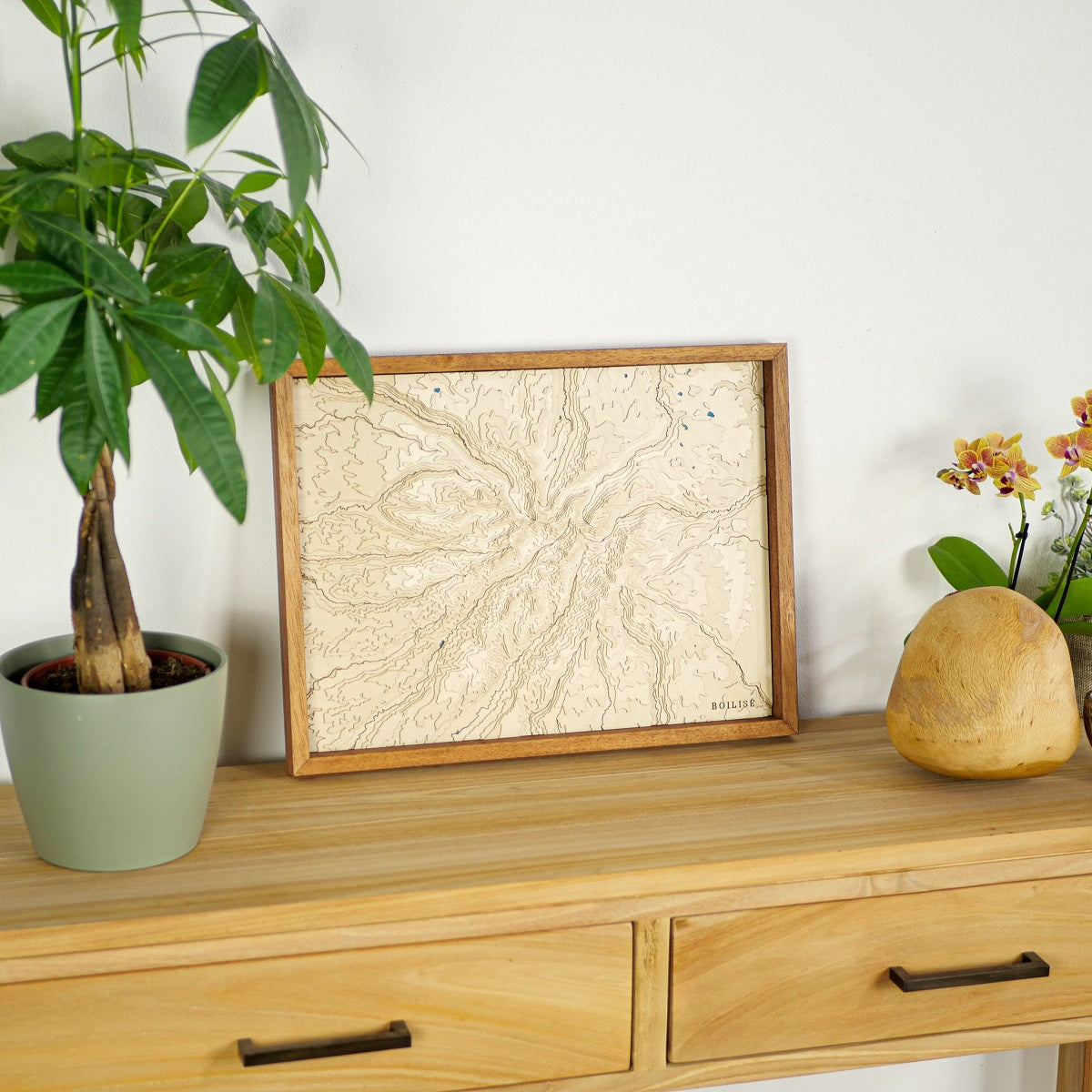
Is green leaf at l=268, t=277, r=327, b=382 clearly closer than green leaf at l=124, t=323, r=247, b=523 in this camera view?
No

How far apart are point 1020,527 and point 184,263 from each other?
101cm

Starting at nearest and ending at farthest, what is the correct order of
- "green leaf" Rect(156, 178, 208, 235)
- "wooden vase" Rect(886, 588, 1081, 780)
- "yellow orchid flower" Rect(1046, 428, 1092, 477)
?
1. "green leaf" Rect(156, 178, 208, 235)
2. "wooden vase" Rect(886, 588, 1081, 780)
3. "yellow orchid flower" Rect(1046, 428, 1092, 477)

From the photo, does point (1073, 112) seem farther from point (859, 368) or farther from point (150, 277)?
point (150, 277)

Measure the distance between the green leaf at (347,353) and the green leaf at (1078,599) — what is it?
84 centimetres

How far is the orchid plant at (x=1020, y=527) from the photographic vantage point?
120cm

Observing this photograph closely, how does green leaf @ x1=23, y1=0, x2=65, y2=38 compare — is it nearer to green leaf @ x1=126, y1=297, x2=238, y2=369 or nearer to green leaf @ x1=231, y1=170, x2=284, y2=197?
green leaf @ x1=231, y1=170, x2=284, y2=197

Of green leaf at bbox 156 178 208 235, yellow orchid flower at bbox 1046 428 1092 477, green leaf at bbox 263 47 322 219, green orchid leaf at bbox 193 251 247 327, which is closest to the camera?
green leaf at bbox 263 47 322 219

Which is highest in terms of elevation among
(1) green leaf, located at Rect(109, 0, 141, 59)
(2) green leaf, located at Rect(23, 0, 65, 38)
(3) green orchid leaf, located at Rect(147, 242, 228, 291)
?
(2) green leaf, located at Rect(23, 0, 65, 38)

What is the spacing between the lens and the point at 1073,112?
1280mm

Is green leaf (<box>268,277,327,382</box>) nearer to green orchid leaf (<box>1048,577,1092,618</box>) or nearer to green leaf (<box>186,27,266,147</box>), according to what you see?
green leaf (<box>186,27,266,147</box>)

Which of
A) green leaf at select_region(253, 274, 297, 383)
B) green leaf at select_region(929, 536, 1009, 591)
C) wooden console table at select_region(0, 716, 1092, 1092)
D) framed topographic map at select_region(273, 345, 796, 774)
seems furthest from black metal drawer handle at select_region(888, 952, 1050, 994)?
green leaf at select_region(253, 274, 297, 383)

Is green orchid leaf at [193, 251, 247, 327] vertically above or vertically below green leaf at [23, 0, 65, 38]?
below

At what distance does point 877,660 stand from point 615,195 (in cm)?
64

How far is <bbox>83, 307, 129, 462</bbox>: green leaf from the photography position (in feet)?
2.29
